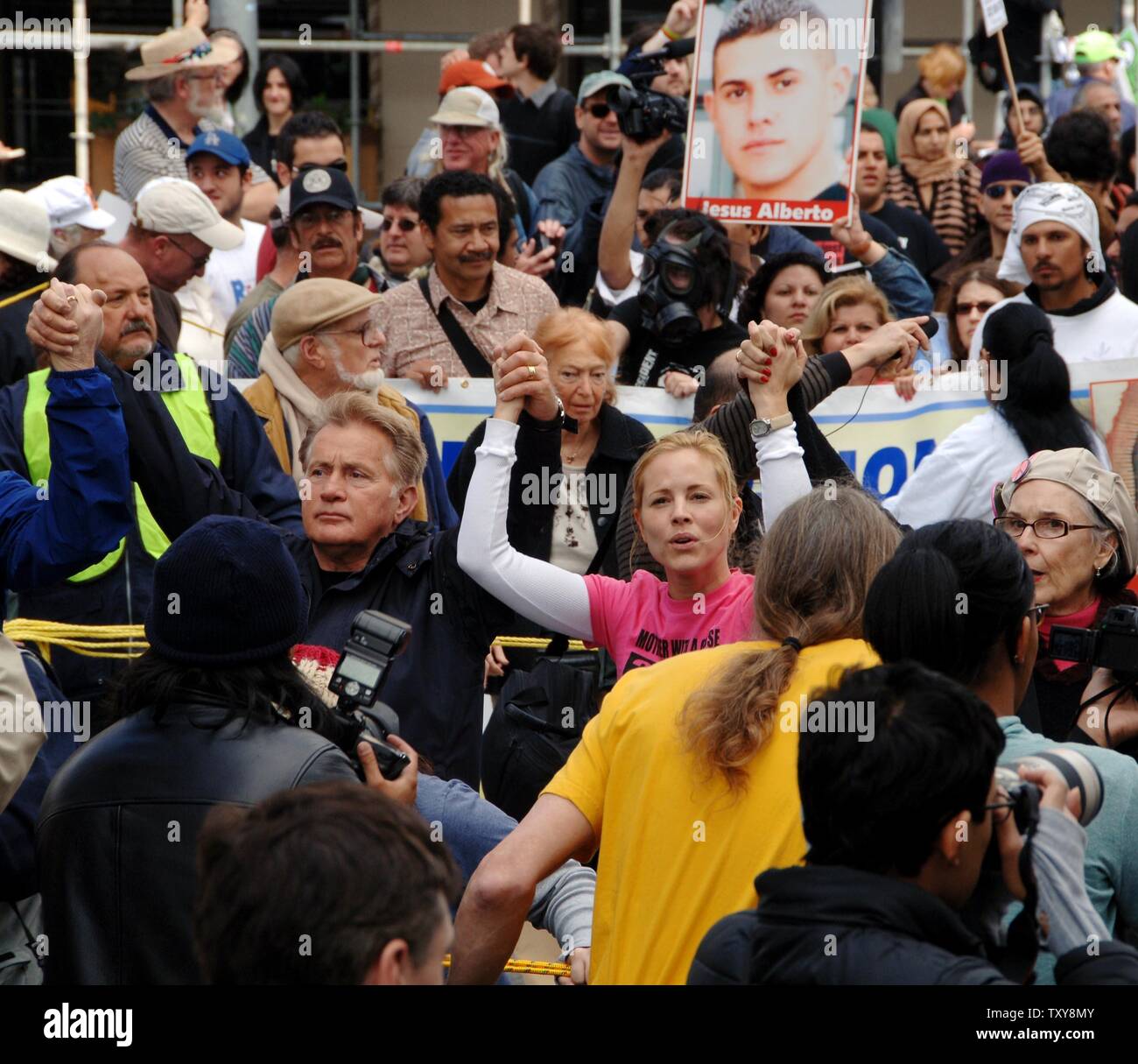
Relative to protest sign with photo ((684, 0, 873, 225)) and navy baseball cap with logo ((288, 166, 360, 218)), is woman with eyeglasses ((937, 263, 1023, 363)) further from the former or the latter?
navy baseball cap with logo ((288, 166, 360, 218))

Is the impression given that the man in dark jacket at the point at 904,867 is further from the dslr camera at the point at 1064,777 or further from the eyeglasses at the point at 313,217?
the eyeglasses at the point at 313,217

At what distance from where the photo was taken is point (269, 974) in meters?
2.02

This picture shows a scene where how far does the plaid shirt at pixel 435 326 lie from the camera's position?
250 inches

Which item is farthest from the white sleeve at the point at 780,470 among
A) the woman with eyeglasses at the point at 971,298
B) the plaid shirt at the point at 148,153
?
the plaid shirt at the point at 148,153

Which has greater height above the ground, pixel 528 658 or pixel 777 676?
pixel 777 676

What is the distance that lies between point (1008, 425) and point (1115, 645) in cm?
187

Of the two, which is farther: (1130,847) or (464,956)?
(464,956)

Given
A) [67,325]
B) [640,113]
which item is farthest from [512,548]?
[640,113]

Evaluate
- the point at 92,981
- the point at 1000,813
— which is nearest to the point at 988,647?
the point at 1000,813

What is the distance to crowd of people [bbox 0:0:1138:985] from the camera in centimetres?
219

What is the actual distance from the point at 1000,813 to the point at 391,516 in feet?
7.45

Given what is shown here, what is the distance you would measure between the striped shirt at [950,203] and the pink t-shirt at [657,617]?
5.94m

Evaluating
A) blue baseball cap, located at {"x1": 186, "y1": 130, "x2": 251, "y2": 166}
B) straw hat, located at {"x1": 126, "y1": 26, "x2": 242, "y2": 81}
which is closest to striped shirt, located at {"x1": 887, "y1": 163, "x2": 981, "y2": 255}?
blue baseball cap, located at {"x1": 186, "y1": 130, "x2": 251, "y2": 166}
